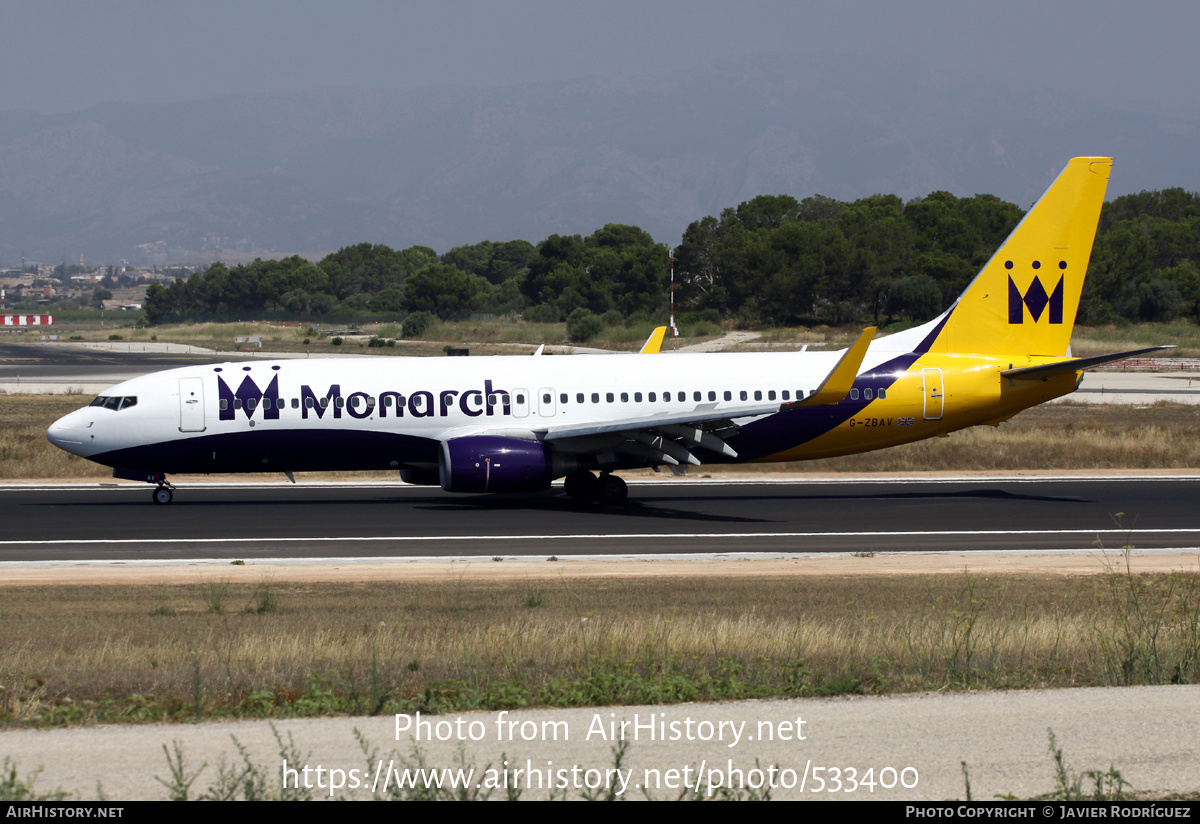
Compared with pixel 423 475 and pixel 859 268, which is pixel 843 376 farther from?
pixel 859 268

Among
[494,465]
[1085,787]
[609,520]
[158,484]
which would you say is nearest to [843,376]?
[609,520]

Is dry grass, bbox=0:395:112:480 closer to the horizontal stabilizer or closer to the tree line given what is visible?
the horizontal stabilizer

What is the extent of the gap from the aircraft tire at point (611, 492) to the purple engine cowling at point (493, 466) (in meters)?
2.31

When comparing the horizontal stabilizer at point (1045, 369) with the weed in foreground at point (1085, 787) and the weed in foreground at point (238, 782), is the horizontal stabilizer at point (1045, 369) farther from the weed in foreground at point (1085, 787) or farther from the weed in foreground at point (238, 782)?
the weed in foreground at point (238, 782)

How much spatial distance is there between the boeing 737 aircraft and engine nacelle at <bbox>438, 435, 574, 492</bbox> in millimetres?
39

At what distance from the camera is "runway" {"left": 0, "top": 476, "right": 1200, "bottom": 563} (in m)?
25.2

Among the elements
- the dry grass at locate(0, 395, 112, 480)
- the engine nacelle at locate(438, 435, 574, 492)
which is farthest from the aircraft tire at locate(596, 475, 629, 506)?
the dry grass at locate(0, 395, 112, 480)

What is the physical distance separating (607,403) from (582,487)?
2.32 meters

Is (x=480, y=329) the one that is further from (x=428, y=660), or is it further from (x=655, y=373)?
(x=428, y=660)

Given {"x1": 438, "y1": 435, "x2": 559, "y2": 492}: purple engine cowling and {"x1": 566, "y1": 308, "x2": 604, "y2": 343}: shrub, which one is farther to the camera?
{"x1": 566, "y1": 308, "x2": 604, "y2": 343}: shrub

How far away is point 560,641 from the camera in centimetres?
1466

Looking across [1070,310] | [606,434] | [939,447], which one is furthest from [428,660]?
[939,447]

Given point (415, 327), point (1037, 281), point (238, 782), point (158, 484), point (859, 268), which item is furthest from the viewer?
point (415, 327)

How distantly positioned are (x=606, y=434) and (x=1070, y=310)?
14.2 m
